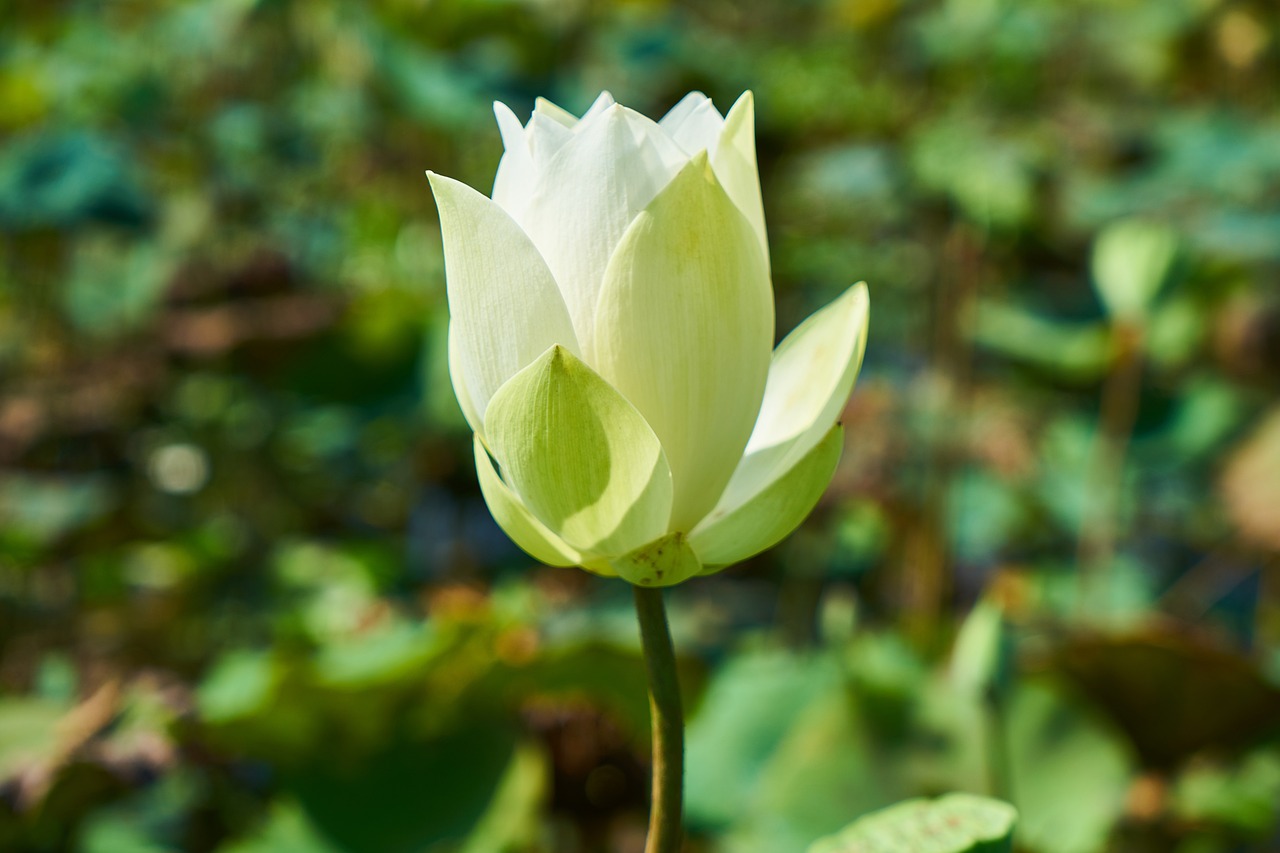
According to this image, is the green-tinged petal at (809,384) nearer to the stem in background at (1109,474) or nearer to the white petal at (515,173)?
the white petal at (515,173)

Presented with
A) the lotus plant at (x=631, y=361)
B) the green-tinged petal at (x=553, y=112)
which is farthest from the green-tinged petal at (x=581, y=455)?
the green-tinged petal at (x=553, y=112)

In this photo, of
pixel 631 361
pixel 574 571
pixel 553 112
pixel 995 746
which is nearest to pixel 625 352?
pixel 631 361

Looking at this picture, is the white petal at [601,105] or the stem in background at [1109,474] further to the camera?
the stem in background at [1109,474]

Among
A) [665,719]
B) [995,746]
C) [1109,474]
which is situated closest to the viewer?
[665,719]

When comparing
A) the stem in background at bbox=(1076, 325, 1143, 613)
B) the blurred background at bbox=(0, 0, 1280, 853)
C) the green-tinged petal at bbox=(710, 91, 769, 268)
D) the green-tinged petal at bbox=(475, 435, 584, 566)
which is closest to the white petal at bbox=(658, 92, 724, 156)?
the green-tinged petal at bbox=(710, 91, 769, 268)

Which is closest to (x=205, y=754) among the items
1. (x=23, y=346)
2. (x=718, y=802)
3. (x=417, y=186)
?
(x=718, y=802)

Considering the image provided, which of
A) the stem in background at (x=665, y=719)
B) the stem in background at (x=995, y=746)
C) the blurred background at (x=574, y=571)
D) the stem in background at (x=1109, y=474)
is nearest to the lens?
the stem in background at (x=665, y=719)

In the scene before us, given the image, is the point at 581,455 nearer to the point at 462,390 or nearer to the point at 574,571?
the point at 462,390
